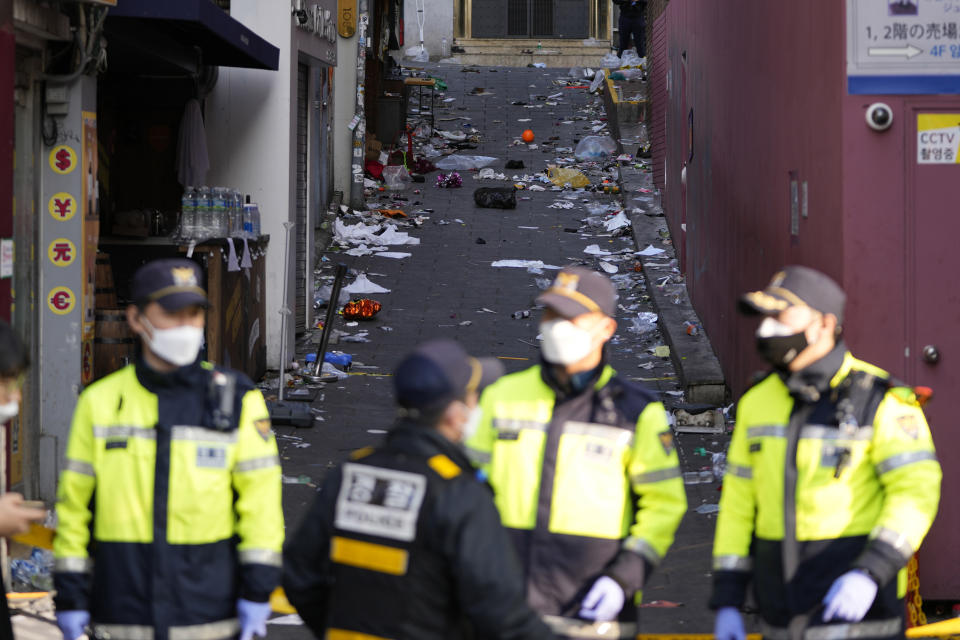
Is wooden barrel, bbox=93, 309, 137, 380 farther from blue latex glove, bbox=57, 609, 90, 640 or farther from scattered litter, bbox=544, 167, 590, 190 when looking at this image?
scattered litter, bbox=544, 167, 590, 190

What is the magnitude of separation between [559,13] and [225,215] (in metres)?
21.9

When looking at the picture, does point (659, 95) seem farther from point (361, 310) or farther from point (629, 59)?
point (629, 59)

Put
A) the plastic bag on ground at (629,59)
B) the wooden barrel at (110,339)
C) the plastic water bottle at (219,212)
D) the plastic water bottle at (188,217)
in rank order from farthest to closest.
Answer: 1. the plastic bag on ground at (629,59)
2. the plastic water bottle at (219,212)
3. the plastic water bottle at (188,217)
4. the wooden barrel at (110,339)

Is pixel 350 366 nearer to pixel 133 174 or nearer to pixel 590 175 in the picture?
pixel 133 174

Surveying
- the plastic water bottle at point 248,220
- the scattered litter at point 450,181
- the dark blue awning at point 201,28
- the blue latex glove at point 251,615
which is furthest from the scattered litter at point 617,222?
the blue latex glove at point 251,615

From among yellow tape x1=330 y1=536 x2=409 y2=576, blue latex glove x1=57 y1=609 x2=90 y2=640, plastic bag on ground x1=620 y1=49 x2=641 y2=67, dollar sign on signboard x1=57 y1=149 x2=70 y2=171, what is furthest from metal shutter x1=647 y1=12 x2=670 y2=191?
yellow tape x1=330 y1=536 x2=409 y2=576

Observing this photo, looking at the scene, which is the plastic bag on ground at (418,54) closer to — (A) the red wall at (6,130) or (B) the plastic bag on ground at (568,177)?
(B) the plastic bag on ground at (568,177)

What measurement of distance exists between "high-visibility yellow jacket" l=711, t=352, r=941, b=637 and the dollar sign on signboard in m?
5.61

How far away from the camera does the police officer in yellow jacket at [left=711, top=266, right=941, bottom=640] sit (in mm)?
3918

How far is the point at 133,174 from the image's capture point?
40.1ft

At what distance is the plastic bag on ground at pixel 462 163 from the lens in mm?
22125

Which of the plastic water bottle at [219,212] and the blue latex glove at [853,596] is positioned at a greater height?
the plastic water bottle at [219,212]

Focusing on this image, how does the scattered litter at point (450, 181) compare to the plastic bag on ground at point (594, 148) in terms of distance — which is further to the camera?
the plastic bag on ground at point (594, 148)

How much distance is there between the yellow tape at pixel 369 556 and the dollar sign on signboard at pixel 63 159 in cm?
576
